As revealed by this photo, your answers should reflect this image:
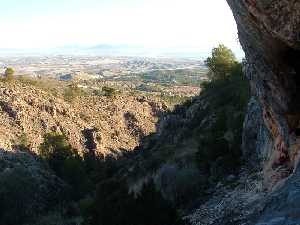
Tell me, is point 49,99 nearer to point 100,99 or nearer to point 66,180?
point 100,99

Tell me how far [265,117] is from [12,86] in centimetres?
5744

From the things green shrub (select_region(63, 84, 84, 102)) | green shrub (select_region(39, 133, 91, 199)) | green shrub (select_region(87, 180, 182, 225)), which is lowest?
green shrub (select_region(39, 133, 91, 199))

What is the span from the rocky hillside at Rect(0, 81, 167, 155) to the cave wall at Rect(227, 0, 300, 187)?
1646 inches

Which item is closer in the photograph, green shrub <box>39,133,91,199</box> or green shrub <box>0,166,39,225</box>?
green shrub <box>0,166,39,225</box>

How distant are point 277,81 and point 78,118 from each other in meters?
61.7

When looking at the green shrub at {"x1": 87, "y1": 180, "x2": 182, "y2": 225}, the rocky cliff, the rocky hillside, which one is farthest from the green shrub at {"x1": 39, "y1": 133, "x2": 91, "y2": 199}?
the rocky cliff

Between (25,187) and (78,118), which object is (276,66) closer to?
(25,187)

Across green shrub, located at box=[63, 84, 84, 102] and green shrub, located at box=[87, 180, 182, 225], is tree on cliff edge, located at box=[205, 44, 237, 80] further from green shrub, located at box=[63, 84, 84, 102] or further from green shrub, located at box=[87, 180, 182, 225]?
green shrub, located at box=[87, 180, 182, 225]

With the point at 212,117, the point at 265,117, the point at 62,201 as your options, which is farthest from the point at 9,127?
the point at 265,117

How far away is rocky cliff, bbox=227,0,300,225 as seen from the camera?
718 centimetres

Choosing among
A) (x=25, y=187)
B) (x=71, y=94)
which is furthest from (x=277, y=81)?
(x=71, y=94)

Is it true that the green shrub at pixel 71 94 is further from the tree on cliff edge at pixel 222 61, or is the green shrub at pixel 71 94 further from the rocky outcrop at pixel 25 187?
the tree on cliff edge at pixel 222 61

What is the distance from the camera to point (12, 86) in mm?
68188

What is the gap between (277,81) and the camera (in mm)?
Answer: 12203
